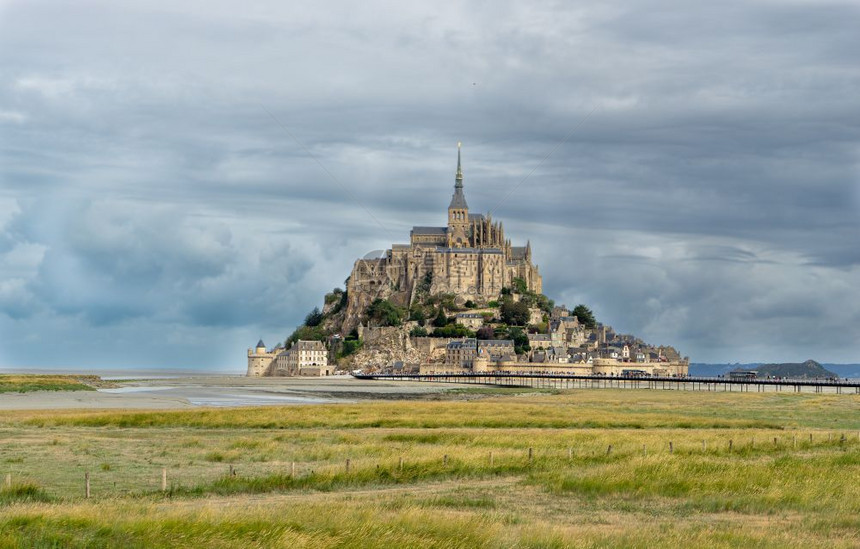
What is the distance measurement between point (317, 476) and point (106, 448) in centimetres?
1337

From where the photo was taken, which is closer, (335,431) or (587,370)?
(335,431)

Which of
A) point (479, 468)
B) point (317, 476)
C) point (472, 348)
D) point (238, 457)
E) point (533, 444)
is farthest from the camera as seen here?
point (472, 348)

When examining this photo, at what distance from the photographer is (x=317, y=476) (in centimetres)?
3278

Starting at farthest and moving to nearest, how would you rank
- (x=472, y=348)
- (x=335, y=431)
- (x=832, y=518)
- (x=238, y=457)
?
(x=472, y=348), (x=335, y=431), (x=238, y=457), (x=832, y=518)

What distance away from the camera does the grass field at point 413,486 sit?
2220cm

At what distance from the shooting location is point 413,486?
3281 cm

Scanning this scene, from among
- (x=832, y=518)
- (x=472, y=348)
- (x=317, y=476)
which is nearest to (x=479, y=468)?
(x=317, y=476)

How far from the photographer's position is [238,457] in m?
39.7

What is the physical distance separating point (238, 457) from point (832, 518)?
72.9 feet

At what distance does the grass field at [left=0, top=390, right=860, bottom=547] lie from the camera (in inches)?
874

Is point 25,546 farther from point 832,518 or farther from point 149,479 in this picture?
point 832,518

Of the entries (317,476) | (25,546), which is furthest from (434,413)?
(25,546)

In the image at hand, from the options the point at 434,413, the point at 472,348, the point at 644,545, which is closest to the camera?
the point at 644,545

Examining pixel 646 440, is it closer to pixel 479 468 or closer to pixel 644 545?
pixel 479 468
